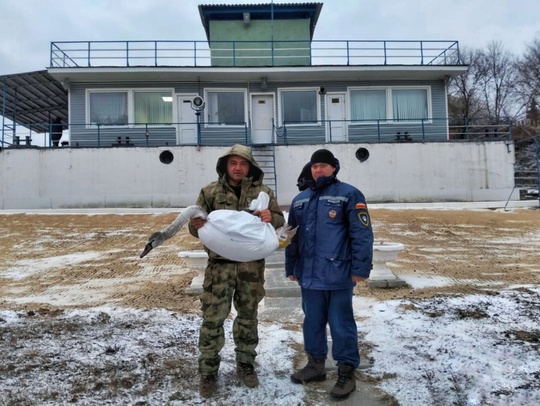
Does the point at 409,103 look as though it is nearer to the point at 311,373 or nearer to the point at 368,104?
the point at 368,104

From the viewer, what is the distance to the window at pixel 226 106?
15750 mm

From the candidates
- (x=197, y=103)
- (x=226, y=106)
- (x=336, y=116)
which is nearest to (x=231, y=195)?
(x=197, y=103)

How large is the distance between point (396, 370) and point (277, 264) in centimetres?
318

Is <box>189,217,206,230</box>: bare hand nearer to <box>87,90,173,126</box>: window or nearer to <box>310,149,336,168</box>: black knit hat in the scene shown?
<box>310,149,336,168</box>: black knit hat

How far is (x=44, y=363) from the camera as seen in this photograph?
312 centimetres

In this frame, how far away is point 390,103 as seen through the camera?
1605 centimetres

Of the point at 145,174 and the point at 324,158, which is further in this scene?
the point at 145,174

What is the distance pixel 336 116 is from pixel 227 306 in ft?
46.1

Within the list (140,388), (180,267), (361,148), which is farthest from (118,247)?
(361,148)

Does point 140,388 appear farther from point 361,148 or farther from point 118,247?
point 361,148

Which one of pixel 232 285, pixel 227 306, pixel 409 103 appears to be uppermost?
pixel 409 103

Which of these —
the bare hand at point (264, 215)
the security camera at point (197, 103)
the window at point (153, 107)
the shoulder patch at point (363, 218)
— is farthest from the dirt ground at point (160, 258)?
the window at point (153, 107)

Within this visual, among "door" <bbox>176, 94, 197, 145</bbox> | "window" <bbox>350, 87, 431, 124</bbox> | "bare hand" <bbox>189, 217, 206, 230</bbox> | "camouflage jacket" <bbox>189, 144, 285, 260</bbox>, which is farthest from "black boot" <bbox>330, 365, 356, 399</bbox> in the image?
"window" <bbox>350, 87, 431, 124</bbox>

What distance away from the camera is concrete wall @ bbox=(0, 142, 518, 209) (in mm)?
13398
